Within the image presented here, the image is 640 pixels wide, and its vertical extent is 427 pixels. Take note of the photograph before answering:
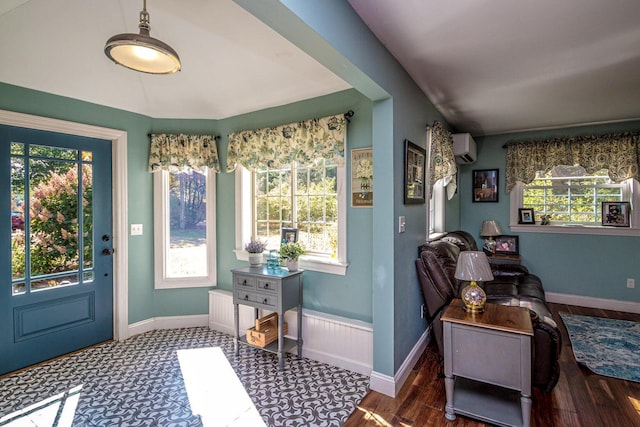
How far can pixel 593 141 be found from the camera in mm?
3926

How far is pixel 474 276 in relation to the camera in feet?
6.86

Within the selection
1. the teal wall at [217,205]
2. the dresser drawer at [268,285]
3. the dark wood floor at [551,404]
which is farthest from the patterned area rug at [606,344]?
the dresser drawer at [268,285]

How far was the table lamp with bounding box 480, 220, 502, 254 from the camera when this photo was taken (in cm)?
435

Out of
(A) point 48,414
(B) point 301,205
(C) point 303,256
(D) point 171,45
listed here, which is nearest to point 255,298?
(C) point 303,256

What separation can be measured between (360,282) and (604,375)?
2.01 m

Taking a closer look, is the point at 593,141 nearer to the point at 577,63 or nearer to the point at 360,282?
the point at 577,63

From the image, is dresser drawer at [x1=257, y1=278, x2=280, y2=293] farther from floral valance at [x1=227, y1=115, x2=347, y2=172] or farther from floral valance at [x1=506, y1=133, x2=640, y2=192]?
floral valance at [x1=506, y1=133, x2=640, y2=192]

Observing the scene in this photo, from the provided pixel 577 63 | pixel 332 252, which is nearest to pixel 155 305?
pixel 332 252

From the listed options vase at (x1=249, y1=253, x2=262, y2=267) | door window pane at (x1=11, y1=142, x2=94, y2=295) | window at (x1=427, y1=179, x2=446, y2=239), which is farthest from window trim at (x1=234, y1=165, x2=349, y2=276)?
window at (x1=427, y1=179, x2=446, y2=239)

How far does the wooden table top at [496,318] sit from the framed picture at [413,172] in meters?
0.87

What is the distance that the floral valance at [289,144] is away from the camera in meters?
2.70

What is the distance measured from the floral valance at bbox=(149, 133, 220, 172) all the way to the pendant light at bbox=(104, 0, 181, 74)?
62.0 inches

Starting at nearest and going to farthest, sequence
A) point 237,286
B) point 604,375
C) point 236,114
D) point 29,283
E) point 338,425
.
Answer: point 338,425, point 604,375, point 29,283, point 237,286, point 236,114

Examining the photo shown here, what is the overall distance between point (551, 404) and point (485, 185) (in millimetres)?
3232
